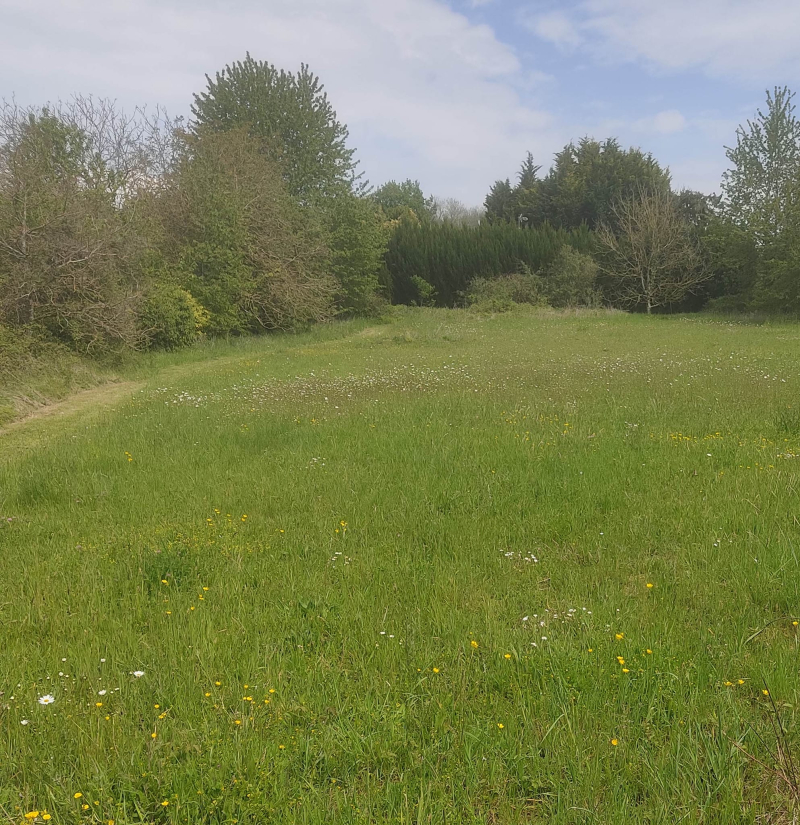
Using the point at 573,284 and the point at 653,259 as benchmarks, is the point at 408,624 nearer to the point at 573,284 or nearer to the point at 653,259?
the point at 573,284

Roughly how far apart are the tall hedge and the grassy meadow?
103ft

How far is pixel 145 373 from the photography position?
15.4 metres

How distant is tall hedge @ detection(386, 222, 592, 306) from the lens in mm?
37125

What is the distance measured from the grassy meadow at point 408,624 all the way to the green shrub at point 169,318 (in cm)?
1110

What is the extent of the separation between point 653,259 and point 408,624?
3653 centimetres

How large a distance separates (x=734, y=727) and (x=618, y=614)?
0.89 m

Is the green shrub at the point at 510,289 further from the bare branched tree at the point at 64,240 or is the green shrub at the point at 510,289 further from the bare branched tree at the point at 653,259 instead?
the bare branched tree at the point at 64,240

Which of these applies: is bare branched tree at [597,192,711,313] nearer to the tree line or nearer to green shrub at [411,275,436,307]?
the tree line

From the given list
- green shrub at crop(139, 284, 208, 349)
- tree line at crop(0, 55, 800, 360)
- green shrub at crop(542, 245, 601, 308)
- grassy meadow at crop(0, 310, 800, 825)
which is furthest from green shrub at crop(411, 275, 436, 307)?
grassy meadow at crop(0, 310, 800, 825)

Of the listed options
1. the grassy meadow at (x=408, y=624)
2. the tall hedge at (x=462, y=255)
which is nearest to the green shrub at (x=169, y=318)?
A: the grassy meadow at (x=408, y=624)

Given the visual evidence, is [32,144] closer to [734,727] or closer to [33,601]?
[33,601]

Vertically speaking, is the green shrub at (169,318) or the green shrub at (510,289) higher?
the green shrub at (510,289)

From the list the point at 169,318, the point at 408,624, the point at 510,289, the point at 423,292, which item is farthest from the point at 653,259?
the point at 408,624

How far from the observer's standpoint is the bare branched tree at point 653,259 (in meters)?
34.1
